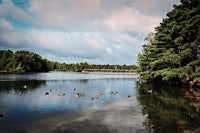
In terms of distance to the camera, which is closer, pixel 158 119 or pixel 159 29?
pixel 158 119

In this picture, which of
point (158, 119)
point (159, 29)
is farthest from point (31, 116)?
point (159, 29)

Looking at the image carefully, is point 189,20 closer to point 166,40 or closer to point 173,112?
point 166,40

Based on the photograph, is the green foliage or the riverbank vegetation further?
the green foliage

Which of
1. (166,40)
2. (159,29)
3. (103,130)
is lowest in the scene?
(103,130)

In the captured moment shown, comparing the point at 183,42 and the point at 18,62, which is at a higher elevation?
the point at 18,62

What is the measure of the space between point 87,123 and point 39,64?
149022 mm

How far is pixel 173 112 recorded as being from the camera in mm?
19438

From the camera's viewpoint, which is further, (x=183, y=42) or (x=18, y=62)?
(x=18, y=62)

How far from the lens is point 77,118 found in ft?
56.9

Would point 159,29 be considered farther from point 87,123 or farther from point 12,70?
point 12,70

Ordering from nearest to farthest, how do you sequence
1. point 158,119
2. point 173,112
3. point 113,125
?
point 113,125 < point 158,119 < point 173,112

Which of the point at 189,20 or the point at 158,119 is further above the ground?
the point at 189,20

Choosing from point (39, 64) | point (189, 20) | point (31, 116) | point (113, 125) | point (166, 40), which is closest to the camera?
point (113, 125)

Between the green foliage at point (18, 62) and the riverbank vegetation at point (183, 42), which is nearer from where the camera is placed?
the riverbank vegetation at point (183, 42)
